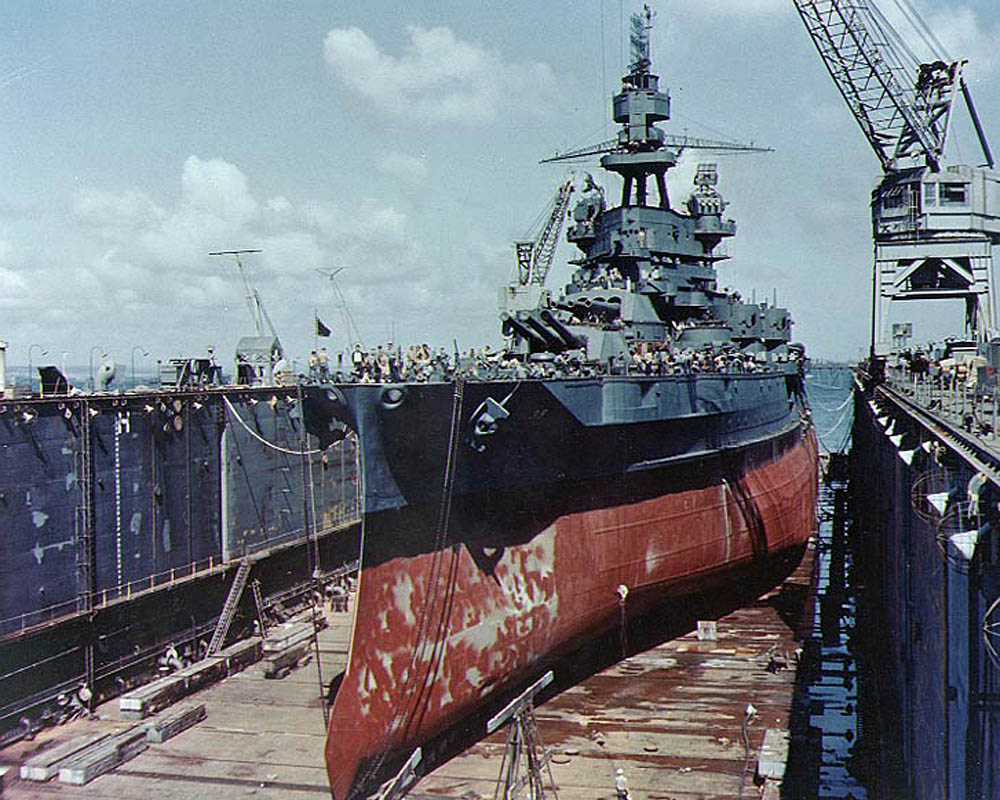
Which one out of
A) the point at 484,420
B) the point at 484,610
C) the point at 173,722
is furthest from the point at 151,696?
the point at 484,420

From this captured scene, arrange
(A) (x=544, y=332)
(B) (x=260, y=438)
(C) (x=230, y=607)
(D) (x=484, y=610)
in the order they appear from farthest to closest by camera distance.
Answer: (B) (x=260, y=438) < (C) (x=230, y=607) < (A) (x=544, y=332) < (D) (x=484, y=610)

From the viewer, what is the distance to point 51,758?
44.6 feet

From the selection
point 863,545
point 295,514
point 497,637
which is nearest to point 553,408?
point 497,637

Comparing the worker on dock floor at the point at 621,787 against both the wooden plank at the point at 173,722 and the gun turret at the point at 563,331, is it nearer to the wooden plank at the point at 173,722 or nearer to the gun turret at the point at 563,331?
the wooden plank at the point at 173,722

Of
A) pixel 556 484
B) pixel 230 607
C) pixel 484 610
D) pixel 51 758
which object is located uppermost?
pixel 556 484

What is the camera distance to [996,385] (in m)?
12.1

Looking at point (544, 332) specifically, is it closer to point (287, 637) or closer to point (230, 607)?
point (287, 637)

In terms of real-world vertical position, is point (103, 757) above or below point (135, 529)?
below

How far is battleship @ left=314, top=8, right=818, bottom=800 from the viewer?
13320 millimetres

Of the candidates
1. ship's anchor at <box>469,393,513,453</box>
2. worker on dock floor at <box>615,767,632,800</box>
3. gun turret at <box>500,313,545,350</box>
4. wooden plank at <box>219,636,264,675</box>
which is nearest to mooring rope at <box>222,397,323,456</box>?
wooden plank at <box>219,636,264,675</box>

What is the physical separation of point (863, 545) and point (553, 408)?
1666 centimetres

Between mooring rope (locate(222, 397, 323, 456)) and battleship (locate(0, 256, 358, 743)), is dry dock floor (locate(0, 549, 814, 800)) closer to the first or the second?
battleship (locate(0, 256, 358, 743))

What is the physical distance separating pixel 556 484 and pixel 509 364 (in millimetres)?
2155

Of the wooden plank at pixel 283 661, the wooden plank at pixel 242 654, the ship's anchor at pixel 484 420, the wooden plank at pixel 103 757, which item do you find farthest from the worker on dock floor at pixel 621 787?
the wooden plank at pixel 242 654
